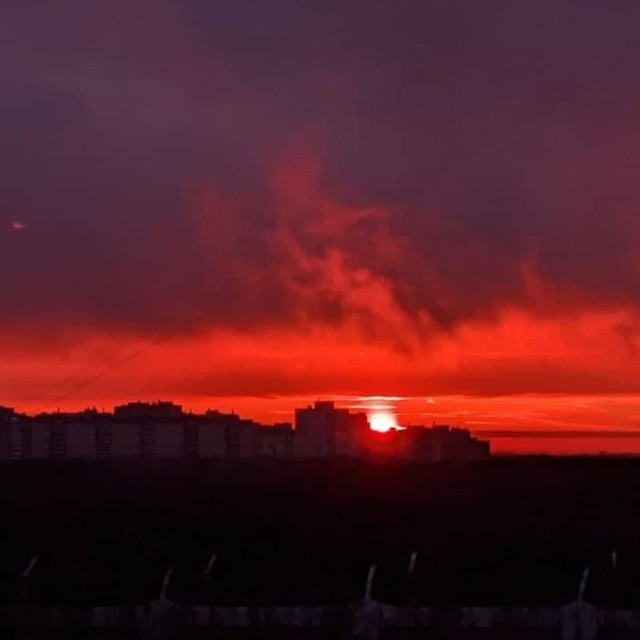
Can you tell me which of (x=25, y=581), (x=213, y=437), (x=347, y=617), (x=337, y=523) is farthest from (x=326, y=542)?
(x=213, y=437)

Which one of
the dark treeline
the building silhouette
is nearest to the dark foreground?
the dark treeline

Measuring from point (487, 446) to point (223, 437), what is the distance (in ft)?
23.5

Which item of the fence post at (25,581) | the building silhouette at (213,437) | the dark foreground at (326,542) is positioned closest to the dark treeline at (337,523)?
the dark foreground at (326,542)

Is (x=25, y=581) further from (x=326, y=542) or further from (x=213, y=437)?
(x=213, y=437)

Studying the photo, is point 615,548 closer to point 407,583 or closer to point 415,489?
point 407,583

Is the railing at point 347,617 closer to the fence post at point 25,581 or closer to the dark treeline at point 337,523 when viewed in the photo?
the fence post at point 25,581

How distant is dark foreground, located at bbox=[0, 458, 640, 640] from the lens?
14930 mm

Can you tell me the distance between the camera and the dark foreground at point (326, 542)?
14.9m

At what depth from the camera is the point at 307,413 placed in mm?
31453

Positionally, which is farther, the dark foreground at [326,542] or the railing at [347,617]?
the dark foreground at [326,542]

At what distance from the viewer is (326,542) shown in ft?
54.4

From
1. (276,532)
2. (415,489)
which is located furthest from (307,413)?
(276,532)

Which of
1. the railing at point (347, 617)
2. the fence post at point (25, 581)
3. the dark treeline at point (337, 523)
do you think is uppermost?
the dark treeline at point (337, 523)

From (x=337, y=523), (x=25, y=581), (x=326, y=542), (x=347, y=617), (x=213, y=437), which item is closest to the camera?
(x=347, y=617)
